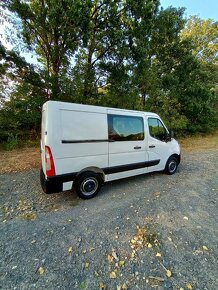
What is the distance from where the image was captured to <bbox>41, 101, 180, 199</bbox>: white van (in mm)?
3238

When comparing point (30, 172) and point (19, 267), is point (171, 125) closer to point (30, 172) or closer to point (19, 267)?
point (30, 172)

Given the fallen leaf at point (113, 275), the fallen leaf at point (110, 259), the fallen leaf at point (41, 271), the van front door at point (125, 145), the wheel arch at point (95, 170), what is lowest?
the fallen leaf at point (113, 275)

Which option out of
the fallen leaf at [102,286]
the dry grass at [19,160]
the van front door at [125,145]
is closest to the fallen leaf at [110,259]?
the fallen leaf at [102,286]

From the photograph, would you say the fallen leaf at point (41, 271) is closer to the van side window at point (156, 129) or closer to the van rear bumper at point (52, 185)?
the van rear bumper at point (52, 185)

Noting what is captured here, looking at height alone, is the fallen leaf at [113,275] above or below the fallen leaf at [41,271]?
below

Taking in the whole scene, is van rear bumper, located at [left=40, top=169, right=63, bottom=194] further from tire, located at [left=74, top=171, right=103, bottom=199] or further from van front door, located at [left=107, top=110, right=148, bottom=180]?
van front door, located at [left=107, top=110, right=148, bottom=180]

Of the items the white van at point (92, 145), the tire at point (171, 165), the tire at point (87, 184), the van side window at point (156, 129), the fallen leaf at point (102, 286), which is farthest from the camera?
the tire at point (171, 165)

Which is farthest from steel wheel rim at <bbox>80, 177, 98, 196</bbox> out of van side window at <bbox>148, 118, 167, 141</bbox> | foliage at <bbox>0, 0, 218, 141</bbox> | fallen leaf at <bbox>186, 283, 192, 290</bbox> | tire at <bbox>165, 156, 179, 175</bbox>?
foliage at <bbox>0, 0, 218, 141</bbox>

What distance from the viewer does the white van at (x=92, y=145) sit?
127 inches

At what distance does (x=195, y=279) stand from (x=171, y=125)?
10.7 m

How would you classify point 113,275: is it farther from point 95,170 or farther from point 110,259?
point 95,170

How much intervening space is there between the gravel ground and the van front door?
565mm

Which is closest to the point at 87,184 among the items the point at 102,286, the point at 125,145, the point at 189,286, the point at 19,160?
the point at 125,145

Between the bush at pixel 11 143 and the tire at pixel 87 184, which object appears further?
the bush at pixel 11 143
